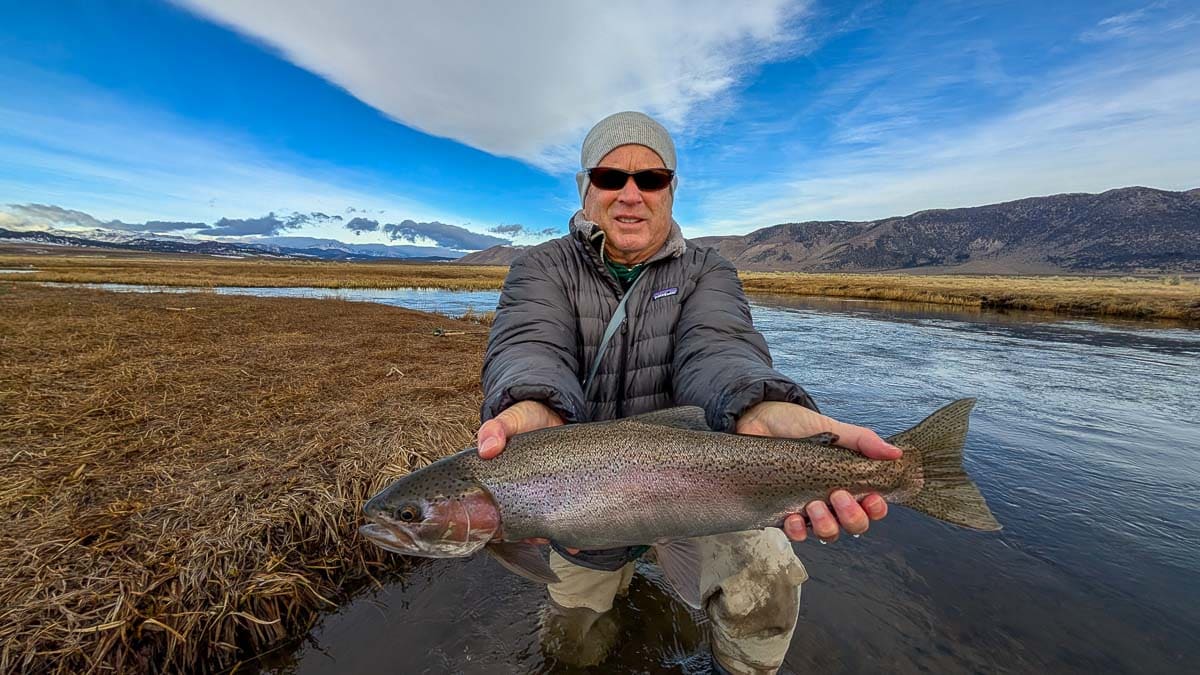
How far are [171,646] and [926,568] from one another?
7.39 metres

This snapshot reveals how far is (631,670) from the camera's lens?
13.9 ft

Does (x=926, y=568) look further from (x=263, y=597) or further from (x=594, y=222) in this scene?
(x=263, y=597)

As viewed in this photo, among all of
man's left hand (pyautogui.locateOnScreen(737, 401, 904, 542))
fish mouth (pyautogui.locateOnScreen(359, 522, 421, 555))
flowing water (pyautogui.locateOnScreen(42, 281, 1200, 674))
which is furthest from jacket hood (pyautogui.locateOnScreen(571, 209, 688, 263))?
flowing water (pyautogui.locateOnScreen(42, 281, 1200, 674))

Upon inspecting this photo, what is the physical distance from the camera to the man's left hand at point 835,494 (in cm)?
259

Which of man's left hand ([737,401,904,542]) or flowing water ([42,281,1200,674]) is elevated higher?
man's left hand ([737,401,904,542])

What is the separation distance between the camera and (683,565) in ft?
9.64

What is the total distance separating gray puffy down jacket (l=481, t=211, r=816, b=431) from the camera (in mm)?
3180

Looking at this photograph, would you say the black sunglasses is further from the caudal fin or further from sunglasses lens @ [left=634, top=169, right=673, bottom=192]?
the caudal fin

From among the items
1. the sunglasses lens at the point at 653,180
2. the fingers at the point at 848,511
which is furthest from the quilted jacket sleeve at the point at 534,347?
the fingers at the point at 848,511

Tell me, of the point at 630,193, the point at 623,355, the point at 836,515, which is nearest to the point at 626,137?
the point at 630,193

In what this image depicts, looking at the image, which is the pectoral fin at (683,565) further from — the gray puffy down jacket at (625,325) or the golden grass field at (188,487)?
the golden grass field at (188,487)

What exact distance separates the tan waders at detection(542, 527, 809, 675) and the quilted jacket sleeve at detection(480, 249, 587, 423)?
61.1 inches

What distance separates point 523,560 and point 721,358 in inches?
65.0

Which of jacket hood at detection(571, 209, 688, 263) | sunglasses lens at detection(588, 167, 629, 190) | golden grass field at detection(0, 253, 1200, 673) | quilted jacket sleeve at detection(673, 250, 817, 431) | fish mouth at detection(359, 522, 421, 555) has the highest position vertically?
sunglasses lens at detection(588, 167, 629, 190)
